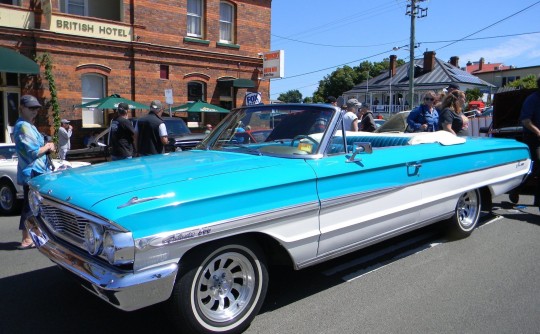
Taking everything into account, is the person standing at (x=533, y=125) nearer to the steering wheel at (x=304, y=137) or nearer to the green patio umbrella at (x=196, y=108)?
the steering wheel at (x=304, y=137)

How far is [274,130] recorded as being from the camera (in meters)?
4.21

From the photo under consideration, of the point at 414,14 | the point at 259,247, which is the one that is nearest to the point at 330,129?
the point at 259,247

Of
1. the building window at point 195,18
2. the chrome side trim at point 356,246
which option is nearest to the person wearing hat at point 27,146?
the chrome side trim at point 356,246

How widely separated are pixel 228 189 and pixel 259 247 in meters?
0.54

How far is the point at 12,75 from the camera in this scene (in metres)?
14.6

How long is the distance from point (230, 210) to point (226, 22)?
18.4 meters

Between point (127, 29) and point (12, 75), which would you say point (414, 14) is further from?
point (12, 75)

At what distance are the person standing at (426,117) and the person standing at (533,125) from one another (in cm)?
126

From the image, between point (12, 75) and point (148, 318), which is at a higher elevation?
point (12, 75)

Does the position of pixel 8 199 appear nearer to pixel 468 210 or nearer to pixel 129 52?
pixel 468 210

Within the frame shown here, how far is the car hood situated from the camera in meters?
2.60

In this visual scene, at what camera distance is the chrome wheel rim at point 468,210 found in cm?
518

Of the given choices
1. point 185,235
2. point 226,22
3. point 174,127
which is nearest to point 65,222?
point 185,235

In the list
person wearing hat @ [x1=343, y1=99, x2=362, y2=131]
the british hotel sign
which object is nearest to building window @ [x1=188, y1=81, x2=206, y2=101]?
the british hotel sign
